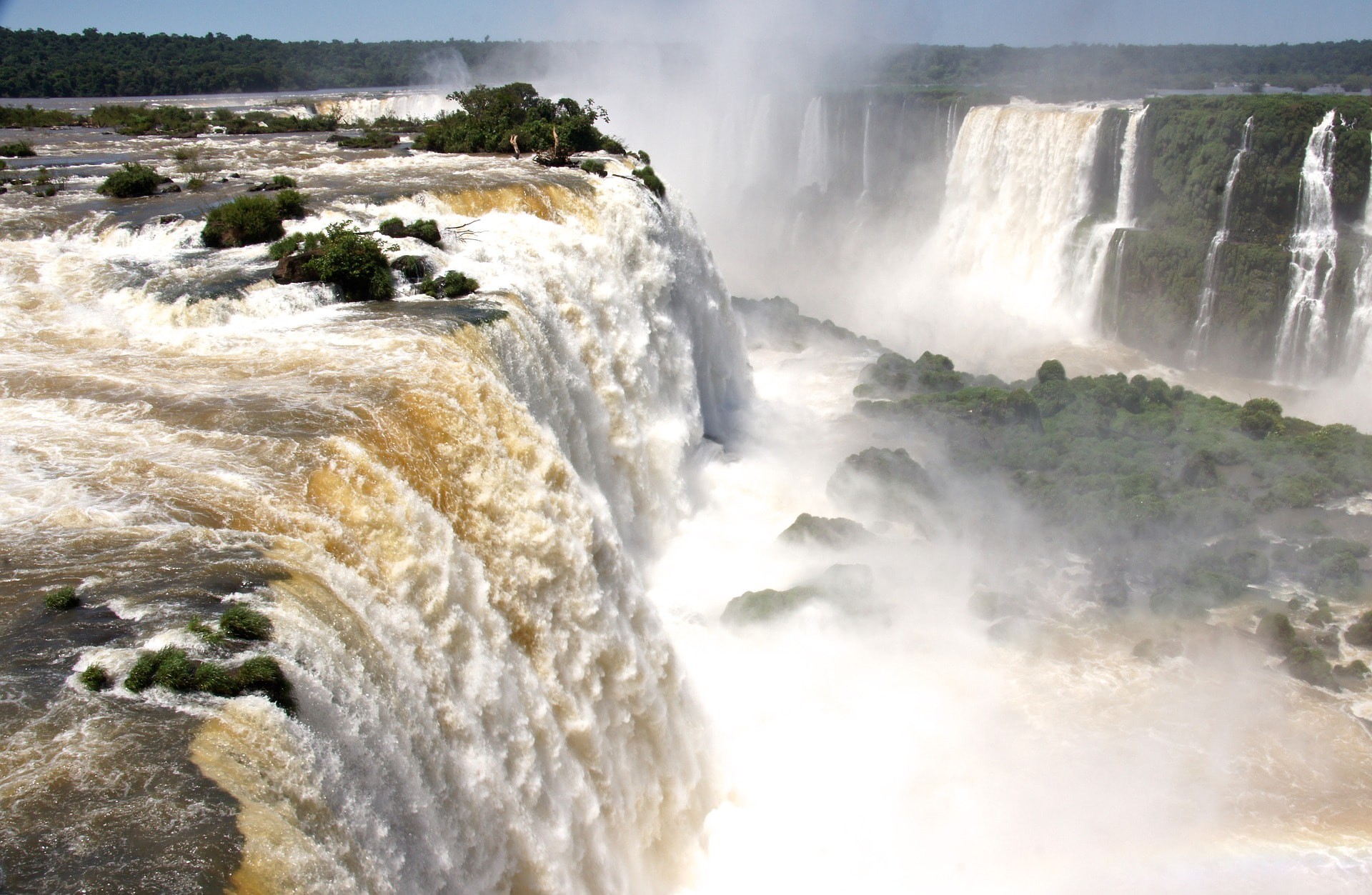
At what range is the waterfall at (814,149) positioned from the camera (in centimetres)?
5438

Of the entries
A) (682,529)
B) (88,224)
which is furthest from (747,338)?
(88,224)

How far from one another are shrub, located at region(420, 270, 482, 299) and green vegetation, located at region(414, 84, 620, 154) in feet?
35.6

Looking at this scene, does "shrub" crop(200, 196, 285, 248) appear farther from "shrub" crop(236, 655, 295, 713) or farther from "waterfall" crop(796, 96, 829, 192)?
"waterfall" crop(796, 96, 829, 192)

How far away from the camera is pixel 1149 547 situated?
2034 centimetres

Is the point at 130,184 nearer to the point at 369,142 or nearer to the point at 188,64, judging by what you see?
the point at 369,142

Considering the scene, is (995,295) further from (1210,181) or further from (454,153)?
(454,153)

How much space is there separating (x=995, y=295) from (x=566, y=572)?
3483 cm

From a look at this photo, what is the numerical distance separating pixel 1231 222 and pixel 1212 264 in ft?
5.20

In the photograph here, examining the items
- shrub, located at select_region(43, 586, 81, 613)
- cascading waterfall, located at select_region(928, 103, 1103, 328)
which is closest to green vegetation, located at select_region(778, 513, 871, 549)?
shrub, located at select_region(43, 586, 81, 613)

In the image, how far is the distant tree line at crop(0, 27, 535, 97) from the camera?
5728 cm

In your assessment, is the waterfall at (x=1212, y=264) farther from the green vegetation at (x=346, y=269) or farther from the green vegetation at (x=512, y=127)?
the green vegetation at (x=346, y=269)

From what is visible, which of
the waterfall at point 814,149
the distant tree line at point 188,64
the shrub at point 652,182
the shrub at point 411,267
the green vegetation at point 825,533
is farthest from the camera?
the distant tree line at point 188,64

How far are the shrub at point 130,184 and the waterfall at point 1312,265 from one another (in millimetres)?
34510

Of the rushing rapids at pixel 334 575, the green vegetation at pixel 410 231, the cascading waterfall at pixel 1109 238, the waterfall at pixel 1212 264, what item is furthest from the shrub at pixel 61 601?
the cascading waterfall at pixel 1109 238
